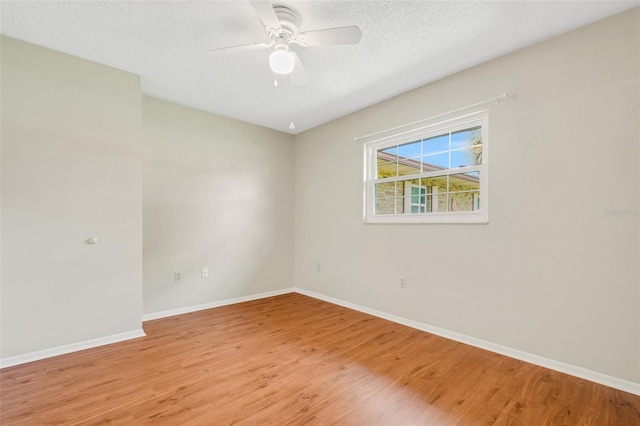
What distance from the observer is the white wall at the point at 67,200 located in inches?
86.6

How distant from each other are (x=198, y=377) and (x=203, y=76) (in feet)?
8.58

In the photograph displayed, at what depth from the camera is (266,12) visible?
5.21ft

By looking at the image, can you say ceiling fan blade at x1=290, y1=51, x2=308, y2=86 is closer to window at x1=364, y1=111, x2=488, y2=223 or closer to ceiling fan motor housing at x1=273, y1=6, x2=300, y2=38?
ceiling fan motor housing at x1=273, y1=6, x2=300, y2=38

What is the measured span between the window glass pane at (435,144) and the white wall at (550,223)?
0.26 m

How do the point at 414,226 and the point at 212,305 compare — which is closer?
the point at 414,226

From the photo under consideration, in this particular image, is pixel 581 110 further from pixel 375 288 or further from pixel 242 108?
pixel 242 108

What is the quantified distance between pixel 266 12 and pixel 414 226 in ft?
7.63

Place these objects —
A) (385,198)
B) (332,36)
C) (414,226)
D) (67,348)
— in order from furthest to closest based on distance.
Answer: (385,198), (414,226), (67,348), (332,36)

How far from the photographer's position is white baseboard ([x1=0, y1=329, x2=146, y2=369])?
7.09 ft

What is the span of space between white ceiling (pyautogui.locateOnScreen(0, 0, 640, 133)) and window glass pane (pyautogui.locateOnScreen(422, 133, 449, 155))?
578 millimetres

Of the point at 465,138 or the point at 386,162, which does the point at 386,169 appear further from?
the point at 465,138

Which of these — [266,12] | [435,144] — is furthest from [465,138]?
[266,12]

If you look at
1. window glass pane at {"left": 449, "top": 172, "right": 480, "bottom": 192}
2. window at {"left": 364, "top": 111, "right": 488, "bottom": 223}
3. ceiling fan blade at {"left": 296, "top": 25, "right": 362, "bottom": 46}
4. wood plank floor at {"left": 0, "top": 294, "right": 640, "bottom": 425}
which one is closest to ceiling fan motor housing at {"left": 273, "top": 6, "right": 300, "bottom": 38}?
ceiling fan blade at {"left": 296, "top": 25, "right": 362, "bottom": 46}

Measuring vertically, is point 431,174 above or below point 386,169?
below
